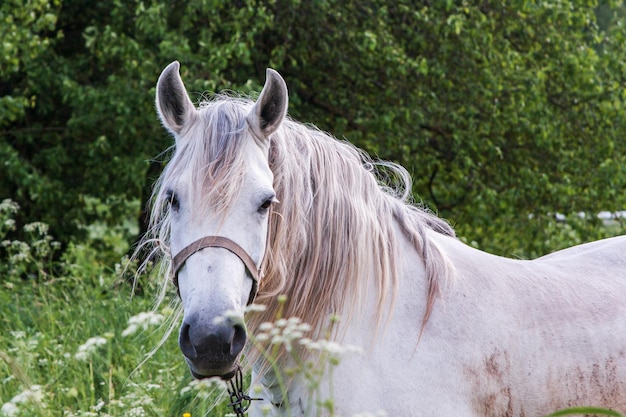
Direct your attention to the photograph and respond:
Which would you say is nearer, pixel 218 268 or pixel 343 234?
pixel 218 268

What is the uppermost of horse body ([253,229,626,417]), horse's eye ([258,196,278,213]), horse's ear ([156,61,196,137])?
horse's ear ([156,61,196,137])

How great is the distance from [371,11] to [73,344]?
4827mm

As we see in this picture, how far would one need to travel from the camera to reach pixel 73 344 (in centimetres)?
462

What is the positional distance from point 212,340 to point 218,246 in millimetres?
259

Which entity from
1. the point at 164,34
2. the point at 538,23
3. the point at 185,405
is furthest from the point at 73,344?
the point at 538,23

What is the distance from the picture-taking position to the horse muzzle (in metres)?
2.13

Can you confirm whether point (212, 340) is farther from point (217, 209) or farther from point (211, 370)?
point (217, 209)

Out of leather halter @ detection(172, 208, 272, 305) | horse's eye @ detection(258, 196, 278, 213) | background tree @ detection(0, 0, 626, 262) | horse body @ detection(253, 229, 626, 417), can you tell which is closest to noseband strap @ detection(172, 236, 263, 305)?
leather halter @ detection(172, 208, 272, 305)

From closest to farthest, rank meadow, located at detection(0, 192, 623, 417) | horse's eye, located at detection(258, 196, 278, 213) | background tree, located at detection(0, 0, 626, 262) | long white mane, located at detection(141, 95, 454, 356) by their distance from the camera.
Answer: horse's eye, located at detection(258, 196, 278, 213), long white mane, located at detection(141, 95, 454, 356), meadow, located at detection(0, 192, 623, 417), background tree, located at detection(0, 0, 626, 262)

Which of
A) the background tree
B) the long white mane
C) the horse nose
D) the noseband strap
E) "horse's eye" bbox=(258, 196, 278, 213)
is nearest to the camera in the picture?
the horse nose

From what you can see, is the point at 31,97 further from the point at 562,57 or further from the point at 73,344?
the point at 562,57

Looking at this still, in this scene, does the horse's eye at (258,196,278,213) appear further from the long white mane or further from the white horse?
the long white mane

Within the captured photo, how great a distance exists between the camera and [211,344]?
2.15 metres

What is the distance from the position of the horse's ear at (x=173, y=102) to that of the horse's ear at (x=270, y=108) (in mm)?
215
